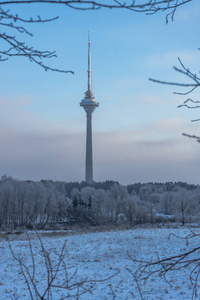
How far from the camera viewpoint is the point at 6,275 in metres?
14.6

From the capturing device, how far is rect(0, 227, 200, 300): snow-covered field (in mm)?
12025

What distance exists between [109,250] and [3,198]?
38.3 meters

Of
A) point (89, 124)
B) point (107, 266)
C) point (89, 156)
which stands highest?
point (89, 124)

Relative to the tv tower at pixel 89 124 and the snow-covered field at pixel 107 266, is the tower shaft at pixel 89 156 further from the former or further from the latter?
the snow-covered field at pixel 107 266

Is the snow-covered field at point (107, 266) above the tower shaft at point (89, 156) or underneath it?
underneath

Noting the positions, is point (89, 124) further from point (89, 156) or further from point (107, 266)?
point (107, 266)

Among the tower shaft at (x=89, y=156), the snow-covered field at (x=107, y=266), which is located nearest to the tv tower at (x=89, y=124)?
the tower shaft at (x=89, y=156)

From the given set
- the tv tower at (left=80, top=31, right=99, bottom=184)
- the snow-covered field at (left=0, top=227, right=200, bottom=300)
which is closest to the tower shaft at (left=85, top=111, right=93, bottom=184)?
the tv tower at (left=80, top=31, right=99, bottom=184)

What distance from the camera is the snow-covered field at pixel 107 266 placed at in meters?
12.0

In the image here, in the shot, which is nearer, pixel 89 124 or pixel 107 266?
pixel 107 266

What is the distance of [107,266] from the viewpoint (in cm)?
1639

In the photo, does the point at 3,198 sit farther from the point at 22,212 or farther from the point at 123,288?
the point at 123,288

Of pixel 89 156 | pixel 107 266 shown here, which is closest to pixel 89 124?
pixel 89 156

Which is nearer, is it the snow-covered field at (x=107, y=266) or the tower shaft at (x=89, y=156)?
the snow-covered field at (x=107, y=266)
